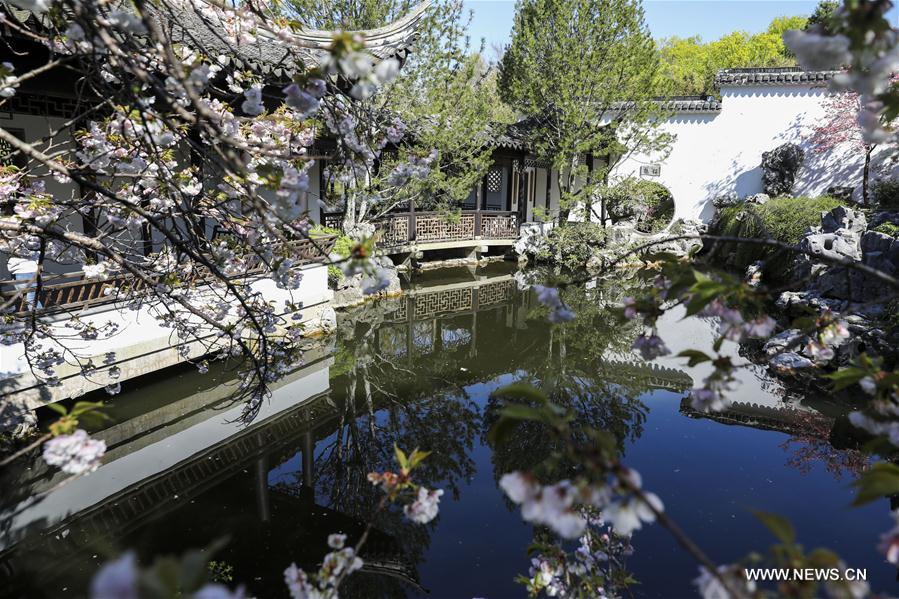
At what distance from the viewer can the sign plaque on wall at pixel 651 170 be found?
18.8 m

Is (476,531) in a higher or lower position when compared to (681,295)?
lower

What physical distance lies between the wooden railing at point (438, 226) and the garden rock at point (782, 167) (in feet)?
24.5

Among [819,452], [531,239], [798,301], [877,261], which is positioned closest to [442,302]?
[531,239]

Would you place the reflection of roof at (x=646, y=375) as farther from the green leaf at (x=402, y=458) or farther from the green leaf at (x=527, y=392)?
the green leaf at (x=527, y=392)

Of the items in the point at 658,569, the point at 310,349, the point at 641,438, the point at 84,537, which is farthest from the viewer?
the point at 310,349

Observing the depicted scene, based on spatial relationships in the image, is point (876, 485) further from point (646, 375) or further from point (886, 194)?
point (886, 194)

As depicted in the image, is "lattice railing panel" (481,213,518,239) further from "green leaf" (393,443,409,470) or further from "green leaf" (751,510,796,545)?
"green leaf" (751,510,796,545)

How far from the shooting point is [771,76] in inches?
690

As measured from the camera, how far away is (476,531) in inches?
173

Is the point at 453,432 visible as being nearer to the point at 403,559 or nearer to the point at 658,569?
the point at 403,559

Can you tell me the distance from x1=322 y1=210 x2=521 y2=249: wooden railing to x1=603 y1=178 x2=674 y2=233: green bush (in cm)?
291

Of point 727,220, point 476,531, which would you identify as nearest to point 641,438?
point 476,531

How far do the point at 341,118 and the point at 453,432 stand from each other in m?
4.15

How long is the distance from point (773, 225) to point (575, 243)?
4.54 metres
